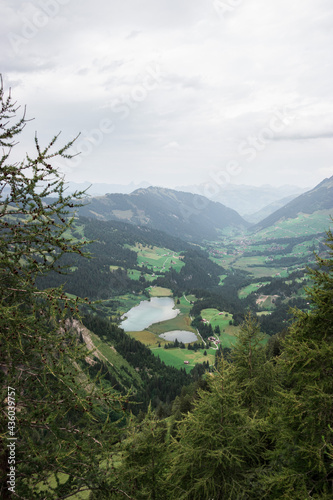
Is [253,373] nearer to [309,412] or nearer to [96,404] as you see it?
[309,412]

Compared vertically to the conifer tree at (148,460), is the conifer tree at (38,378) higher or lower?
higher

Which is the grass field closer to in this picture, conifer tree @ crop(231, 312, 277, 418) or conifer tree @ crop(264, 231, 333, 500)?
conifer tree @ crop(231, 312, 277, 418)

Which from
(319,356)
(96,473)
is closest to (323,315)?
(319,356)

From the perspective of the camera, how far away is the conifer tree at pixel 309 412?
11.5m

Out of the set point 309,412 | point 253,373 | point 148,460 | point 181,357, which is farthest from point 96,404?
point 181,357

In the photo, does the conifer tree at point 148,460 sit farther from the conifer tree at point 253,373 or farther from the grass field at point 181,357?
the grass field at point 181,357

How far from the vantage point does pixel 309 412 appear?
1227 cm

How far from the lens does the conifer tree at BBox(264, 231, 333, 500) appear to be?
453 inches

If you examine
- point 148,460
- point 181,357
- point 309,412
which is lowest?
point 181,357

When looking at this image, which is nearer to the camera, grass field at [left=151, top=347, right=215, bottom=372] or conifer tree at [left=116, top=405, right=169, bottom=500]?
conifer tree at [left=116, top=405, right=169, bottom=500]

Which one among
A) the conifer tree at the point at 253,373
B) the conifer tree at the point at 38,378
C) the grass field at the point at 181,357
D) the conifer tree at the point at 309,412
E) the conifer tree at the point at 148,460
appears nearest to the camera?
the conifer tree at the point at 38,378

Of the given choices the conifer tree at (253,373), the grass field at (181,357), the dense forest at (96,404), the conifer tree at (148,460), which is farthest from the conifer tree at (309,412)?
the grass field at (181,357)

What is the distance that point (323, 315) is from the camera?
13266mm

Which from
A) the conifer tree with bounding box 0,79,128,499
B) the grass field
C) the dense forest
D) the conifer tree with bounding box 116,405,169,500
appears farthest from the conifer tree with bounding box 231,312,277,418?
the grass field
